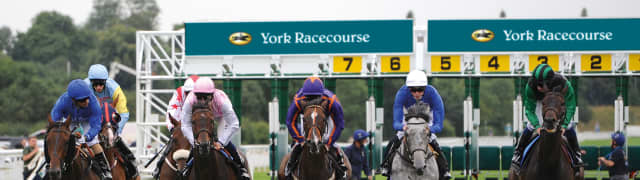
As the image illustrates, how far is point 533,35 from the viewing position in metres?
19.8

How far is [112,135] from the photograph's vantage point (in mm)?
11258

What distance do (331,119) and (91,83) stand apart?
3.36 metres

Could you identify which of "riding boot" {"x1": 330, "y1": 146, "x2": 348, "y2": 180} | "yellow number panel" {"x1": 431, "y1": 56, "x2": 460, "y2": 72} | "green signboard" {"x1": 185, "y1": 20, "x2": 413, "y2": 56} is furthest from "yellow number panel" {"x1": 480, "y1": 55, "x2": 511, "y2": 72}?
"riding boot" {"x1": 330, "y1": 146, "x2": 348, "y2": 180}

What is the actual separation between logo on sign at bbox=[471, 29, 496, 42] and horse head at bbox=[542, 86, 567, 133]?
35.4ft

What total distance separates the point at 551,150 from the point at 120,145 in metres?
5.79

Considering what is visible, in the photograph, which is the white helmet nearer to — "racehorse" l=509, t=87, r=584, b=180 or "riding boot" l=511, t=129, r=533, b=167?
"riding boot" l=511, t=129, r=533, b=167

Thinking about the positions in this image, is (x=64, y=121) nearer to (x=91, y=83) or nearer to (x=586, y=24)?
(x=91, y=83)

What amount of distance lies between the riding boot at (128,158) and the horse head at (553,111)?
229 inches

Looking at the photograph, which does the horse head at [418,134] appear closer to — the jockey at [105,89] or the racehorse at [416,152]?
the racehorse at [416,152]

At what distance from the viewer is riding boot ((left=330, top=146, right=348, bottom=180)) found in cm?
1057

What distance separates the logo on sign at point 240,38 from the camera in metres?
20.0

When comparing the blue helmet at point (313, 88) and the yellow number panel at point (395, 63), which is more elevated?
the yellow number panel at point (395, 63)

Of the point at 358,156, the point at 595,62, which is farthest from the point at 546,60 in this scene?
the point at 358,156

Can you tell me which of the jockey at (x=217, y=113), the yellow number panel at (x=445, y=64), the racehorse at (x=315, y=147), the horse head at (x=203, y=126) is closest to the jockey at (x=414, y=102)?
the racehorse at (x=315, y=147)
